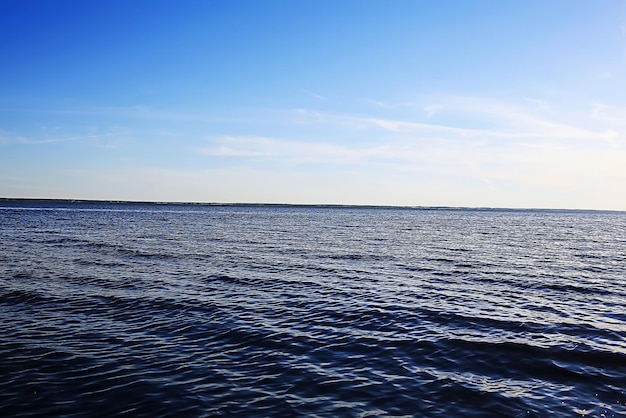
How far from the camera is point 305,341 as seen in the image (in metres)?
15.5

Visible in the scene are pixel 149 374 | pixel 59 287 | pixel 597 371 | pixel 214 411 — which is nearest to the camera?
pixel 214 411

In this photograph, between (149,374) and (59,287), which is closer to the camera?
(149,374)

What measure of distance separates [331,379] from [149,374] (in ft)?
16.8

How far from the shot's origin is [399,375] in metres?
12.8

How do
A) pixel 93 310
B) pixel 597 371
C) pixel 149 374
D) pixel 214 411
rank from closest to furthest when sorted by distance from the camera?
pixel 214 411
pixel 149 374
pixel 597 371
pixel 93 310

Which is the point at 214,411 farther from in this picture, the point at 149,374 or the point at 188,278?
the point at 188,278

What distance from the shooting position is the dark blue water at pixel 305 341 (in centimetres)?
1098

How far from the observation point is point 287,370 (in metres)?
12.9

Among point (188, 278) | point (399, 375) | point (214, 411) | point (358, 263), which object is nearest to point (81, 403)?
point (214, 411)

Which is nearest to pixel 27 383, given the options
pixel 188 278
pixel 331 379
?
pixel 331 379

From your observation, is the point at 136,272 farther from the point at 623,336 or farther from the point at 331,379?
the point at 623,336

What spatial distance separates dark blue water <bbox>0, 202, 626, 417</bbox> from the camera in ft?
36.0

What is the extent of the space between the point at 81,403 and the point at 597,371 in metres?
14.6

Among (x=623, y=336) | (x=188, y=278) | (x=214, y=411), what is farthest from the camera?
(x=188, y=278)
